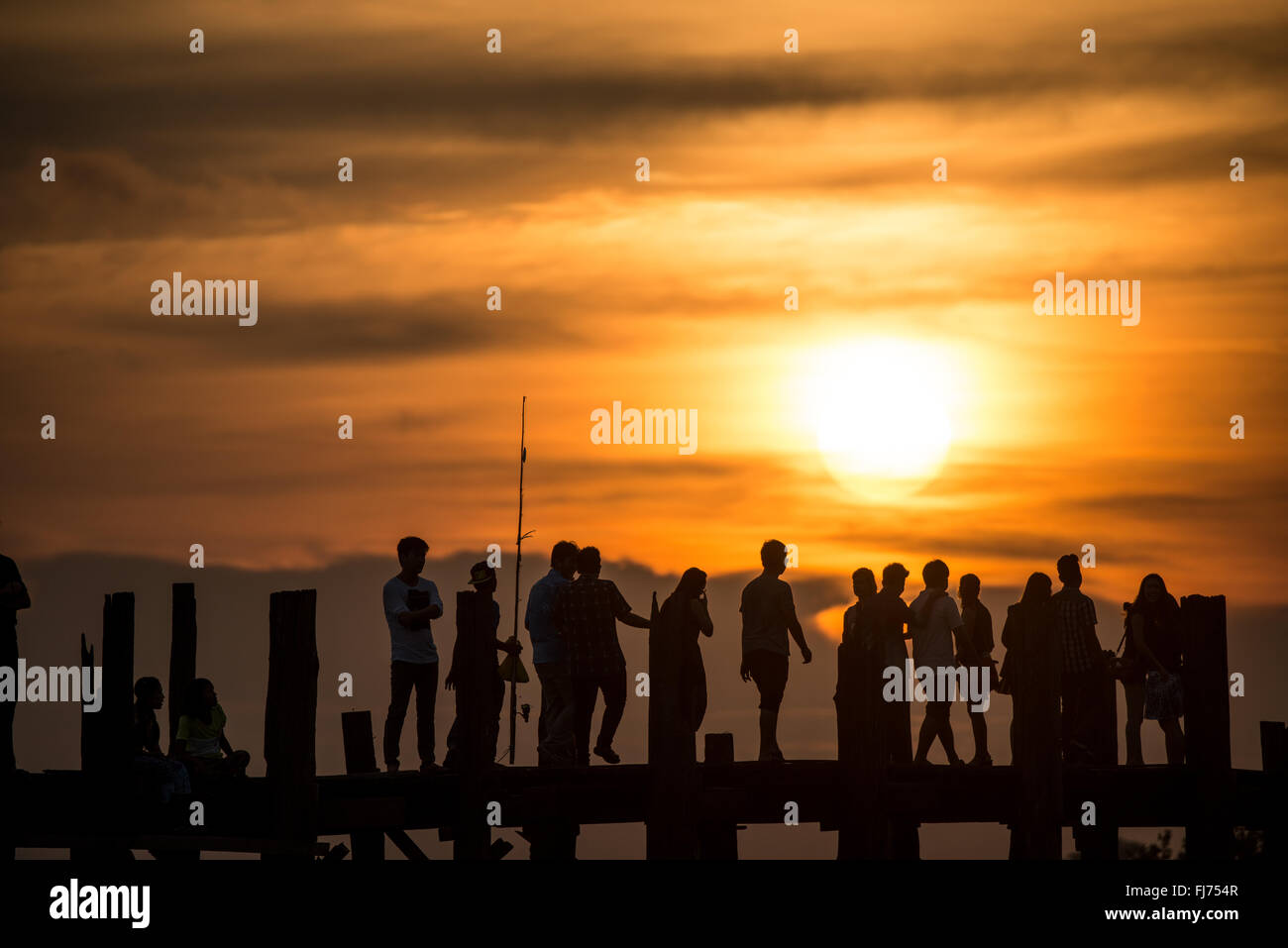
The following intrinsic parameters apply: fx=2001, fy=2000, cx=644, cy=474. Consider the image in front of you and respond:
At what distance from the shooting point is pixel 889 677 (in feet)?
67.7

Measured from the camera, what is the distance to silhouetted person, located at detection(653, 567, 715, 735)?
18859 mm

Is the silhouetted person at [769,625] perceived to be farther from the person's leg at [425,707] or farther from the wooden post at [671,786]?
the person's leg at [425,707]

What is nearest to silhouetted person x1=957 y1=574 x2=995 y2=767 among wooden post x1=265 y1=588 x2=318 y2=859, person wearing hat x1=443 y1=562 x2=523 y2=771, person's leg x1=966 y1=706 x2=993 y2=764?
person's leg x1=966 y1=706 x2=993 y2=764

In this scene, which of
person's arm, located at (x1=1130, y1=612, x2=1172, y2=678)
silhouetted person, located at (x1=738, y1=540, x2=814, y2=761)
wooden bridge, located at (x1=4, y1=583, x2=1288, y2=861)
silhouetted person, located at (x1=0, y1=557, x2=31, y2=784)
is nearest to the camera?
silhouetted person, located at (x1=0, y1=557, x2=31, y2=784)

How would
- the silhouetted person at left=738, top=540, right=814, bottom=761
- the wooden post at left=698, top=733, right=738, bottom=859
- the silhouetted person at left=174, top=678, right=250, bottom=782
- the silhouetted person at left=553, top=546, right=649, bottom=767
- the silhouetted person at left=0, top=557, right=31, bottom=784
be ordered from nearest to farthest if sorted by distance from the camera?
the silhouetted person at left=0, top=557, right=31, bottom=784 < the silhouetted person at left=174, top=678, right=250, bottom=782 < the silhouetted person at left=553, top=546, right=649, bottom=767 < the silhouetted person at left=738, top=540, right=814, bottom=761 < the wooden post at left=698, top=733, right=738, bottom=859

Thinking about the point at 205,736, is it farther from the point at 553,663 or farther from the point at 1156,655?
the point at 1156,655

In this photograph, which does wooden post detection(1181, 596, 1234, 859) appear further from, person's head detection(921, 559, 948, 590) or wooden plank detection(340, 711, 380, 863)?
wooden plank detection(340, 711, 380, 863)

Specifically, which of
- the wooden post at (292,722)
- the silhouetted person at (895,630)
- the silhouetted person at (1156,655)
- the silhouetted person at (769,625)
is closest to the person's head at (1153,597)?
the silhouetted person at (1156,655)

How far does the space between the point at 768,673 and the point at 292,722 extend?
533 cm
